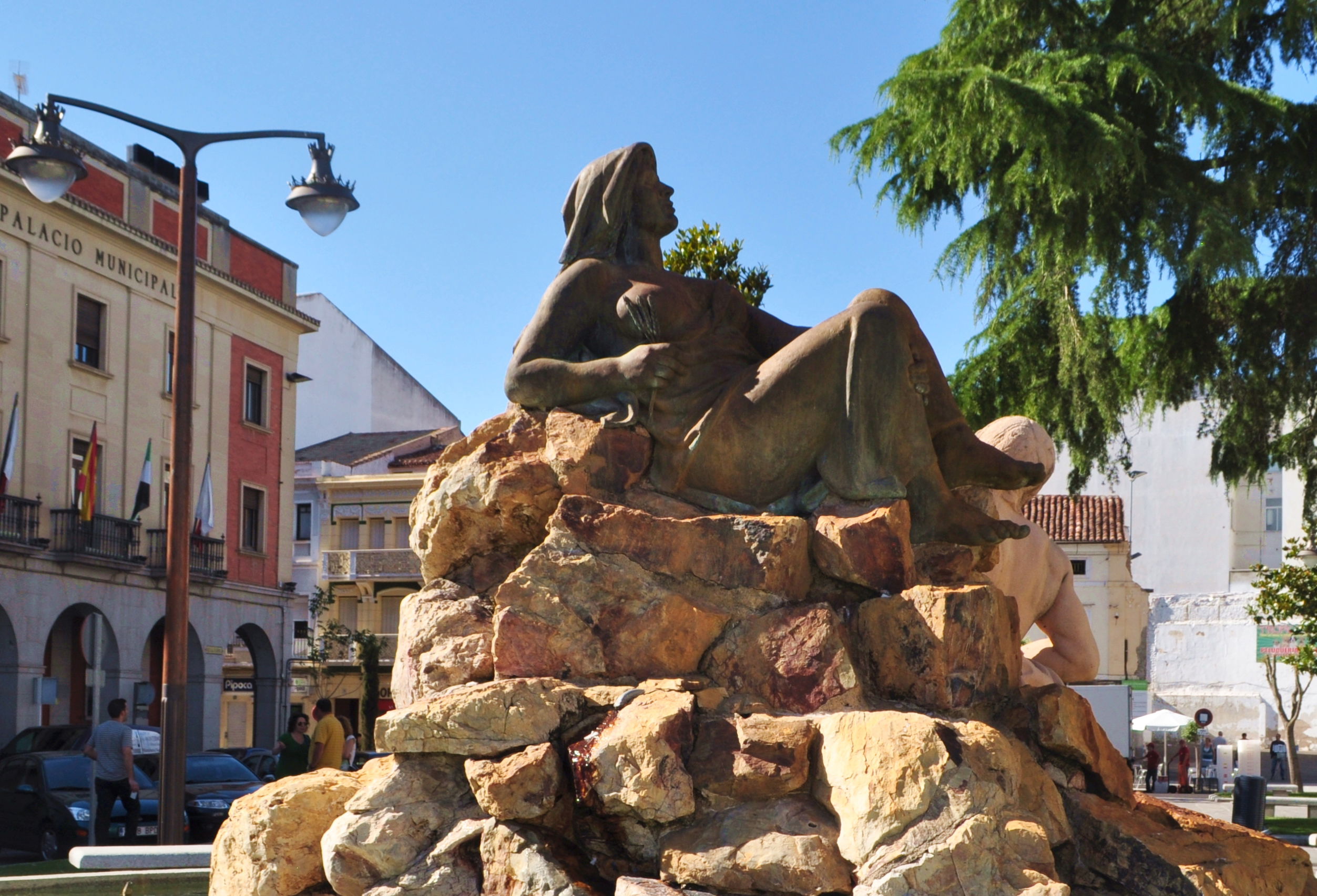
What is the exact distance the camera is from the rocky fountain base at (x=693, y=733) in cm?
457

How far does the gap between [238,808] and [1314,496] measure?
14.6m

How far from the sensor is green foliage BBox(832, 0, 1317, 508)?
50.8ft

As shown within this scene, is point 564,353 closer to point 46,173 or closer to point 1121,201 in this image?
point 46,173

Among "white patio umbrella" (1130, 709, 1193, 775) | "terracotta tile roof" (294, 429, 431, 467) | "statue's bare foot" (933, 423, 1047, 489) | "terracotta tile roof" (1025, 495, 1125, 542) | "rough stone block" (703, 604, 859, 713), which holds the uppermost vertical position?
"terracotta tile roof" (294, 429, 431, 467)

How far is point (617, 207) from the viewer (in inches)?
245

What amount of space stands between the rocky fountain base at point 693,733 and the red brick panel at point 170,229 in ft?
91.8

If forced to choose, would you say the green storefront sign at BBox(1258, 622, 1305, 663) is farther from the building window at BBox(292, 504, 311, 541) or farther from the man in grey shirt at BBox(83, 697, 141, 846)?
the man in grey shirt at BBox(83, 697, 141, 846)

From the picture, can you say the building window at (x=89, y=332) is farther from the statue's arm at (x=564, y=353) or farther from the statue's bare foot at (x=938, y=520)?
the statue's bare foot at (x=938, y=520)

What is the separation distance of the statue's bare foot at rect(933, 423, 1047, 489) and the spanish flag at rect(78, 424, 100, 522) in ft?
82.7

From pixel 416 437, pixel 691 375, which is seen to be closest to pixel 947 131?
pixel 691 375

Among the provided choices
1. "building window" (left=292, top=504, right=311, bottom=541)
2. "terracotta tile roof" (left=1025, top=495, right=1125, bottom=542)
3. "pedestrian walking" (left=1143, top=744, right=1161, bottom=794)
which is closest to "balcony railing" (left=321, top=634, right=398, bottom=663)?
"building window" (left=292, top=504, right=311, bottom=541)

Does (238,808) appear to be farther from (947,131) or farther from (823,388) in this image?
(947,131)

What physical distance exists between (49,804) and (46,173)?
600cm

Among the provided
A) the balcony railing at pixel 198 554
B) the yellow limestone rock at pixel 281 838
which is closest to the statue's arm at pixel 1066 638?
the yellow limestone rock at pixel 281 838
